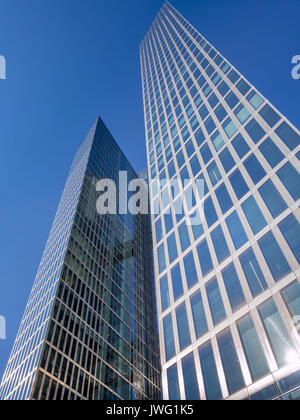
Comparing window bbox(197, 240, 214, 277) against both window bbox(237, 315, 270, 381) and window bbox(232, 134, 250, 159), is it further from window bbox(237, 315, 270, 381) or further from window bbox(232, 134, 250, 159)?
window bbox(232, 134, 250, 159)

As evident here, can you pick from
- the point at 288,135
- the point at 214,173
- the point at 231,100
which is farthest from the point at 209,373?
the point at 231,100

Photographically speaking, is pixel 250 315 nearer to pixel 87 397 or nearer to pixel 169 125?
pixel 169 125

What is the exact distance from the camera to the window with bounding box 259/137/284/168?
29.4 metres

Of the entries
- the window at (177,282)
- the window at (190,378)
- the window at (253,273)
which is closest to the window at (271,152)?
the window at (253,273)

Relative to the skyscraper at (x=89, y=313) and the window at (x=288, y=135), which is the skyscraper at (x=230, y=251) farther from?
the skyscraper at (x=89, y=313)

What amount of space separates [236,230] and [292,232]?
5.34 metres

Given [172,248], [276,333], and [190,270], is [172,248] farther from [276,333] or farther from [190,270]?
[276,333]

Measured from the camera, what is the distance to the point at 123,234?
337 feet

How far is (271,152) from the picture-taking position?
30.5m

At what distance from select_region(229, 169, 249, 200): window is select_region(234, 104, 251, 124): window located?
7033 millimetres

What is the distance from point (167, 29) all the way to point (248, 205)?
71.0m

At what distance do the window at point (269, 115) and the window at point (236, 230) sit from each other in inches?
373
